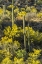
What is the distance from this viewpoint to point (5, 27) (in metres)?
28.5

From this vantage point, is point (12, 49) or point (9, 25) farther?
point (9, 25)

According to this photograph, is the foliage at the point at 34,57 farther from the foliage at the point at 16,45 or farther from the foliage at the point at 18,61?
the foliage at the point at 16,45

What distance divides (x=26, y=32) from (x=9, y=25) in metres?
3.45

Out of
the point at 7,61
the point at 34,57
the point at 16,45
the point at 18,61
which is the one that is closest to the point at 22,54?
the point at 34,57

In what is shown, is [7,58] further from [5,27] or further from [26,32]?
[5,27]

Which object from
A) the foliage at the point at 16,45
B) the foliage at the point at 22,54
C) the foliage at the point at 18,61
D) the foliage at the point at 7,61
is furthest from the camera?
the foliage at the point at 16,45

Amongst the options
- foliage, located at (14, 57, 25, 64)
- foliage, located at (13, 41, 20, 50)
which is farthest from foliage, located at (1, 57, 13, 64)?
foliage, located at (13, 41, 20, 50)

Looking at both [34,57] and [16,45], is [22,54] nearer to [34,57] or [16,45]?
[34,57]

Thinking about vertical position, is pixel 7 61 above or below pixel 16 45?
above

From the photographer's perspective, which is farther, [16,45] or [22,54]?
[16,45]

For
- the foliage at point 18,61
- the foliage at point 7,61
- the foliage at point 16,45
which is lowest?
the foliage at point 16,45

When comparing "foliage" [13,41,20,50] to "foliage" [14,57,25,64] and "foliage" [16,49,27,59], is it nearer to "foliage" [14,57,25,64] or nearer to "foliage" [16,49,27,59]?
"foliage" [16,49,27,59]

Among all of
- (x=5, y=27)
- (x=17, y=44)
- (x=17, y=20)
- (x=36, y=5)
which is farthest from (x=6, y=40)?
(x=36, y=5)

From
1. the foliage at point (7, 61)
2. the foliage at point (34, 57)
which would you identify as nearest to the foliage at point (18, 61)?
the foliage at point (7, 61)
